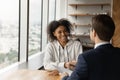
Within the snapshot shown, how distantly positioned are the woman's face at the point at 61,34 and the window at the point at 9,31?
1040 mm

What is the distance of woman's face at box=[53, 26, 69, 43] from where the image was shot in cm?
277

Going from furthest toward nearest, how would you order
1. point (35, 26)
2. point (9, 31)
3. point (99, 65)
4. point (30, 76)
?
point (35, 26)
point (9, 31)
point (30, 76)
point (99, 65)

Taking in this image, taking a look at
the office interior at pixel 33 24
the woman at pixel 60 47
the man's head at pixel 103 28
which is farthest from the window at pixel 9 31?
the man's head at pixel 103 28

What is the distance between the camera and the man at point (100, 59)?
4.48 ft

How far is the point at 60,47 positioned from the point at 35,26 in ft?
7.89

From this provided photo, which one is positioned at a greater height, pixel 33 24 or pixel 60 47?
pixel 33 24

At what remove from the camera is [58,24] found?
2.84 m

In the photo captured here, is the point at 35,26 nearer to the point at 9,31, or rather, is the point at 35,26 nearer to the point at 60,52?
the point at 9,31

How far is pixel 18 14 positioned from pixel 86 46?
2.93m

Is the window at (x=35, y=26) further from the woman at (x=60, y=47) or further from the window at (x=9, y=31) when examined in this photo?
the woman at (x=60, y=47)

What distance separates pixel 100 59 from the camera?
1.40 meters

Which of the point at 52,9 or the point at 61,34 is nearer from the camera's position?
the point at 61,34

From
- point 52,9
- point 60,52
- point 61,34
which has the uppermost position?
point 52,9

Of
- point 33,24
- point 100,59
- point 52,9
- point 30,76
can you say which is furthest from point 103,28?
point 52,9
